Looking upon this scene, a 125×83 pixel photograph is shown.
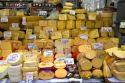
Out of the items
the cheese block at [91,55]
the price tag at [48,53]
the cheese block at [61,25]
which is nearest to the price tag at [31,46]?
the price tag at [48,53]

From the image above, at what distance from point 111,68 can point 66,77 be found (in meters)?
0.58

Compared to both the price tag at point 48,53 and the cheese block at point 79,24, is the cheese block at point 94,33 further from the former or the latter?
the price tag at point 48,53

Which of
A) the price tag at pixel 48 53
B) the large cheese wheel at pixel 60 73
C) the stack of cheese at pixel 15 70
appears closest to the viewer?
the stack of cheese at pixel 15 70

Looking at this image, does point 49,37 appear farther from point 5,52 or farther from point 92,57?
point 92,57

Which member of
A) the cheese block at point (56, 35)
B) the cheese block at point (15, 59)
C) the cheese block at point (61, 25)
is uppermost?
the cheese block at point (61, 25)

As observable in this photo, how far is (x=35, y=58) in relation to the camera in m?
3.35

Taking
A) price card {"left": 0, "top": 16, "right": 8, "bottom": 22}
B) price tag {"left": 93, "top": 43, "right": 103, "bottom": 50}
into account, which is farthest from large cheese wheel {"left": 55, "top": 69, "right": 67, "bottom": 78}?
price card {"left": 0, "top": 16, "right": 8, "bottom": 22}

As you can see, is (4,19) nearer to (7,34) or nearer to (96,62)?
(7,34)

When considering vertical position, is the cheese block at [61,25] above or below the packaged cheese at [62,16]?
below

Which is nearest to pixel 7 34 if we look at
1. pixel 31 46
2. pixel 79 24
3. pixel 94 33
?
pixel 31 46

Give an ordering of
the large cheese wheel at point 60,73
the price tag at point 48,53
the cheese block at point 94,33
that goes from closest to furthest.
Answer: the large cheese wheel at point 60,73, the price tag at point 48,53, the cheese block at point 94,33

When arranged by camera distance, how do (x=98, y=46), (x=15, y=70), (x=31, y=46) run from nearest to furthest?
(x=15, y=70) < (x=98, y=46) < (x=31, y=46)

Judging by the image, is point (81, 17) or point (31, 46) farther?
point (81, 17)

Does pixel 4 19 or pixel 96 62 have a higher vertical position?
pixel 4 19
